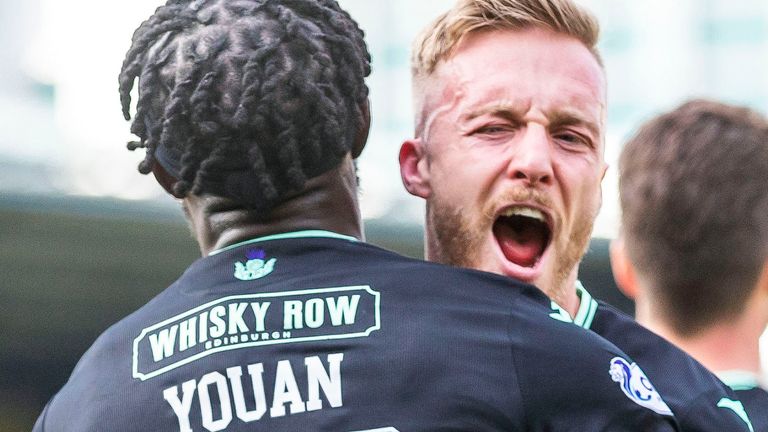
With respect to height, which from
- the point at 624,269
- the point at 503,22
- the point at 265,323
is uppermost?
the point at 503,22

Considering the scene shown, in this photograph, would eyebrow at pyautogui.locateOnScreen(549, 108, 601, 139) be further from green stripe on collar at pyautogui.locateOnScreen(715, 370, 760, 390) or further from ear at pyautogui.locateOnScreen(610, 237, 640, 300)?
green stripe on collar at pyautogui.locateOnScreen(715, 370, 760, 390)

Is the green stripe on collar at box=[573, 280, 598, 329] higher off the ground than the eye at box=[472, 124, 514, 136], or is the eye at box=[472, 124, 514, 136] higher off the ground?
the eye at box=[472, 124, 514, 136]

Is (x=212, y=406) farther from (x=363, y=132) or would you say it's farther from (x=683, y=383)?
(x=683, y=383)

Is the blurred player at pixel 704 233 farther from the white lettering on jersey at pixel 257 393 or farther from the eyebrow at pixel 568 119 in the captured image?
the white lettering on jersey at pixel 257 393

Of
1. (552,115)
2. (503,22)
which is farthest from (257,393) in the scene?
(503,22)

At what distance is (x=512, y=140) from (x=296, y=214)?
3.19 feet

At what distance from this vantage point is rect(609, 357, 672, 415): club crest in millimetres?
2414

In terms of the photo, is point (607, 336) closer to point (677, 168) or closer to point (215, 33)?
point (677, 168)

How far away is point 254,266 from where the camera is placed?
258cm

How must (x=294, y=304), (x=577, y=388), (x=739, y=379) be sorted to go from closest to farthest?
(x=577, y=388) → (x=294, y=304) → (x=739, y=379)

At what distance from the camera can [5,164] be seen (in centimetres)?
1005

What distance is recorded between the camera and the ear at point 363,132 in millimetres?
2668

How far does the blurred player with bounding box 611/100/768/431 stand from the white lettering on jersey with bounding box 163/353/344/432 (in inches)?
53.3

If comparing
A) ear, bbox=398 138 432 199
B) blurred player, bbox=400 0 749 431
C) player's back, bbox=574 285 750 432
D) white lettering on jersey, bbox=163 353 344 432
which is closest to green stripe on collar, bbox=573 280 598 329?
blurred player, bbox=400 0 749 431
